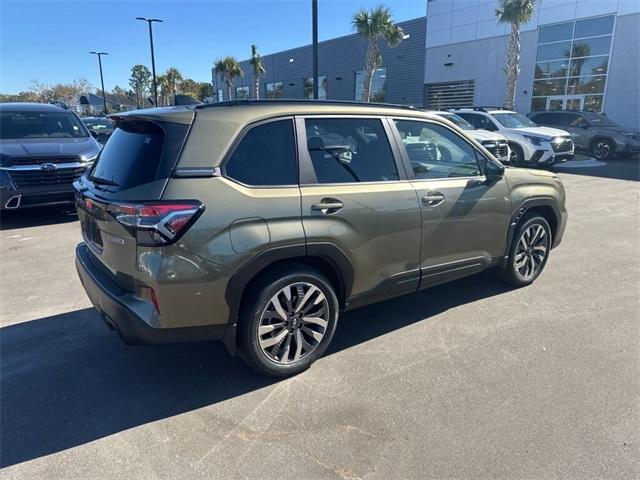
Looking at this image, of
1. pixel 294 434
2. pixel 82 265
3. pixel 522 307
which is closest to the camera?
pixel 294 434

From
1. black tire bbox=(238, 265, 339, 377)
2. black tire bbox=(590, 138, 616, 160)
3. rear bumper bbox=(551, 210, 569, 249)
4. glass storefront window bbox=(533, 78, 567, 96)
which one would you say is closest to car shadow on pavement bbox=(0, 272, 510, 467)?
black tire bbox=(238, 265, 339, 377)

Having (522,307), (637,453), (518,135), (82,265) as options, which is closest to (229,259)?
(82,265)

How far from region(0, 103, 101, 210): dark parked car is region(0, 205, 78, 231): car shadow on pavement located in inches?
26.1

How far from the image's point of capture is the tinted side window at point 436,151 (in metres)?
3.73

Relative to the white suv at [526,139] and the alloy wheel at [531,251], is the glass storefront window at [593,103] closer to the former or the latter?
the white suv at [526,139]

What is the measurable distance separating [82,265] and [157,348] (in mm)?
858

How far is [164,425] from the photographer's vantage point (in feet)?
8.84

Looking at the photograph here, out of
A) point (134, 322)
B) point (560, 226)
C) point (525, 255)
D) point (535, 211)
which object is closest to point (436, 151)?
point (535, 211)

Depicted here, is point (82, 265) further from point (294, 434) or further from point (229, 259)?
point (294, 434)

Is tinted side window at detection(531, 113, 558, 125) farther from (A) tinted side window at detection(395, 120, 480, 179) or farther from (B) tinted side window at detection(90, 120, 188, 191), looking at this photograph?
(B) tinted side window at detection(90, 120, 188, 191)

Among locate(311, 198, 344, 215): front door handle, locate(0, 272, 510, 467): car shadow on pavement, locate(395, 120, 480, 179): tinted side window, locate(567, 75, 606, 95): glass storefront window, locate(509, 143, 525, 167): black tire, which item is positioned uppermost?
locate(567, 75, 606, 95): glass storefront window

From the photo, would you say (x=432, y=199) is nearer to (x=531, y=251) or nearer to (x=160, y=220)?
(x=531, y=251)

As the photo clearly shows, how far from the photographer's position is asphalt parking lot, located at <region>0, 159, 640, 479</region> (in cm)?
240

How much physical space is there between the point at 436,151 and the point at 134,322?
290 cm
